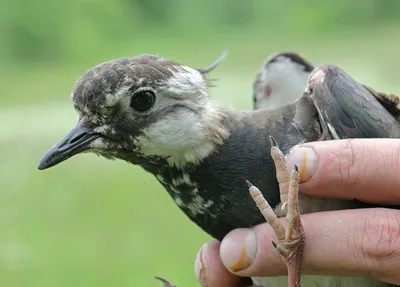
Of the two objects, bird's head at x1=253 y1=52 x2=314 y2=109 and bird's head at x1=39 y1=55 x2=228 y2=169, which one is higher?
bird's head at x1=253 y1=52 x2=314 y2=109

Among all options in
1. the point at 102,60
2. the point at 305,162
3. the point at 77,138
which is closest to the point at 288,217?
the point at 305,162

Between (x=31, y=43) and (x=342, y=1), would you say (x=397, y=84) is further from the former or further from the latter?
(x=342, y=1)

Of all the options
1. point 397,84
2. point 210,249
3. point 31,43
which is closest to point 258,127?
point 210,249

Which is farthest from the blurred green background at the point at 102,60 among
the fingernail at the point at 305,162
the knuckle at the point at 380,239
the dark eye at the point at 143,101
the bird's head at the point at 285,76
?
the knuckle at the point at 380,239

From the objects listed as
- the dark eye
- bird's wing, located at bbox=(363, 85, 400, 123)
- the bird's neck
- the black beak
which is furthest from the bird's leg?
bird's wing, located at bbox=(363, 85, 400, 123)

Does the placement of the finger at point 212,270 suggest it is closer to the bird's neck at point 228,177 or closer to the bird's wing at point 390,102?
the bird's neck at point 228,177

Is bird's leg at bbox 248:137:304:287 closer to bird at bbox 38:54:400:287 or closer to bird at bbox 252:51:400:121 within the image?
bird at bbox 38:54:400:287

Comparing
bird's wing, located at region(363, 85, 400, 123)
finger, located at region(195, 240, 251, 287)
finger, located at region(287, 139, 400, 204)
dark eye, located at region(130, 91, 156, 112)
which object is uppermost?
bird's wing, located at region(363, 85, 400, 123)

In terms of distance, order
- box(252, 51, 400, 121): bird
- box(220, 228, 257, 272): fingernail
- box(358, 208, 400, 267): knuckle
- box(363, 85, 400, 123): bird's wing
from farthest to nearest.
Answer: box(252, 51, 400, 121): bird, box(363, 85, 400, 123): bird's wing, box(220, 228, 257, 272): fingernail, box(358, 208, 400, 267): knuckle

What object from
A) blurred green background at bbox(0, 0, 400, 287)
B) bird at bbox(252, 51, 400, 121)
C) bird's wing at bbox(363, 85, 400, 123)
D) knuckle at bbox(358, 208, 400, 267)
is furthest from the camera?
blurred green background at bbox(0, 0, 400, 287)
